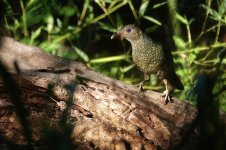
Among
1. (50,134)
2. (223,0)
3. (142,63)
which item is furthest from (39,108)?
(223,0)

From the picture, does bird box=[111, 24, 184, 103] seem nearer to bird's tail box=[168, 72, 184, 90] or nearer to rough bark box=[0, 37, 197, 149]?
bird's tail box=[168, 72, 184, 90]

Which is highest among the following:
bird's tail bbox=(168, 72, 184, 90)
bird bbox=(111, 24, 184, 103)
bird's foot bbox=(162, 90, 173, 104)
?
bird's foot bbox=(162, 90, 173, 104)

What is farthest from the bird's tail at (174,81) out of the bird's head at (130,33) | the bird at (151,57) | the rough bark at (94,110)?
the rough bark at (94,110)

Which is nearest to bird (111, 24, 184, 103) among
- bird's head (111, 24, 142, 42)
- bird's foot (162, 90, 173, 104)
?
bird's head (111, 24, 142, 42)

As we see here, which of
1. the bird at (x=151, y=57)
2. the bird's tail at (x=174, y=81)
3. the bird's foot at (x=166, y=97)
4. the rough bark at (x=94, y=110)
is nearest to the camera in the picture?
the rough bark at (x=94, y=110)

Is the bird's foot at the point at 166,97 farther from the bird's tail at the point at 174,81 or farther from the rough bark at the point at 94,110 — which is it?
the bird's tail at the point at 174,81

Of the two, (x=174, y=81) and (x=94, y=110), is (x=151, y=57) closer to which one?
(x=174, y=81)
